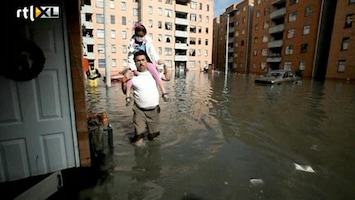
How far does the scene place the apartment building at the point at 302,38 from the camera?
2544 centimetres

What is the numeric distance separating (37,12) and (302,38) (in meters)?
36.6

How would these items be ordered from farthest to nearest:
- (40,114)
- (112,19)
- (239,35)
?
(239,35) → (112,19) → (40,114)

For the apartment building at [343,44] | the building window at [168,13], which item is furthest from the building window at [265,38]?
the building window at [168,13]

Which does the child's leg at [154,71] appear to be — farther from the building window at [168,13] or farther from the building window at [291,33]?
the building window at [168,13]

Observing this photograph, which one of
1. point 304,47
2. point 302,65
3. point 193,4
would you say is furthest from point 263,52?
point 193,4

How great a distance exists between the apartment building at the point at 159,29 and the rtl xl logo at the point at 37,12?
33.7 m

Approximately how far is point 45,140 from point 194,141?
3117 millimetres

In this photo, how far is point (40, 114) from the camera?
Answer: 2557 millimetres

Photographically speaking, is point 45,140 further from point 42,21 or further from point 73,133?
point 42,21

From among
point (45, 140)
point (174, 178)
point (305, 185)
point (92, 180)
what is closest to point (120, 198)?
point (92, 180)

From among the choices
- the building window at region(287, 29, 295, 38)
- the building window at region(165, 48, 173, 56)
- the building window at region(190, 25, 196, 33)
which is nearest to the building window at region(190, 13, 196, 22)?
the building window at region(190, 25, 196, 33)

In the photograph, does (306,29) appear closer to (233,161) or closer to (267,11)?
(267,11)

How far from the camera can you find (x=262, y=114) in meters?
7.69

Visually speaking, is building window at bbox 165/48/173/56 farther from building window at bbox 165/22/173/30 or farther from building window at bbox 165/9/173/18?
building window at bbox 165/9/173/18
